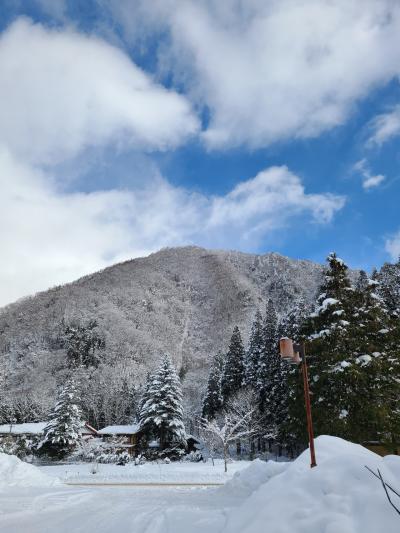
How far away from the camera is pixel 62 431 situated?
43.4 m

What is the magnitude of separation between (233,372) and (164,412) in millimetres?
13093

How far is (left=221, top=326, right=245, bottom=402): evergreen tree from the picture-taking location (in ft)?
172

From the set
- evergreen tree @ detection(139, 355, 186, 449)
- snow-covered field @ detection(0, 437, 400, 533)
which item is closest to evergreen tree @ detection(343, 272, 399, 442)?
snow-covered field @ detection(0, 437, 400, 533)

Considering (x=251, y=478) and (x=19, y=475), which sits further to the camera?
(x=19, y=475)

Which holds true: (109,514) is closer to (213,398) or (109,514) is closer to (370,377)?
(370,377)

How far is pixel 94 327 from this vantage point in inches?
5271

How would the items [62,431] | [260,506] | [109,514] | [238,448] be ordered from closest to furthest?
[260,506] < [109,514] < [62,431] < [238,448]

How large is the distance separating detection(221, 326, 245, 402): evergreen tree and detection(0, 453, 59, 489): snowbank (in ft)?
113

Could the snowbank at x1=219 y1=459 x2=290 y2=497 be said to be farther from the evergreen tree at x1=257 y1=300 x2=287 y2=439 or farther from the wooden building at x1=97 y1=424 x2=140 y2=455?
the wooden building at x1=97 y1=424 x2=140 y2=455

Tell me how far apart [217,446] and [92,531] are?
145 feet

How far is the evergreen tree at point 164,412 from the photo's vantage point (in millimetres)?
43500

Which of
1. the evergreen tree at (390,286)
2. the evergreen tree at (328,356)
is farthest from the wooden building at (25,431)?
the evergreen tree at (328,356)

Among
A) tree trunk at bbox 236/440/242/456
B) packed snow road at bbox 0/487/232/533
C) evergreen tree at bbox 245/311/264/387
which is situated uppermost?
evergreen tree at bbox 245/311/264/387

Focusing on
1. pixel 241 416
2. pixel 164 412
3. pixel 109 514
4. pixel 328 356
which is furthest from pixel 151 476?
pixel 109 514
